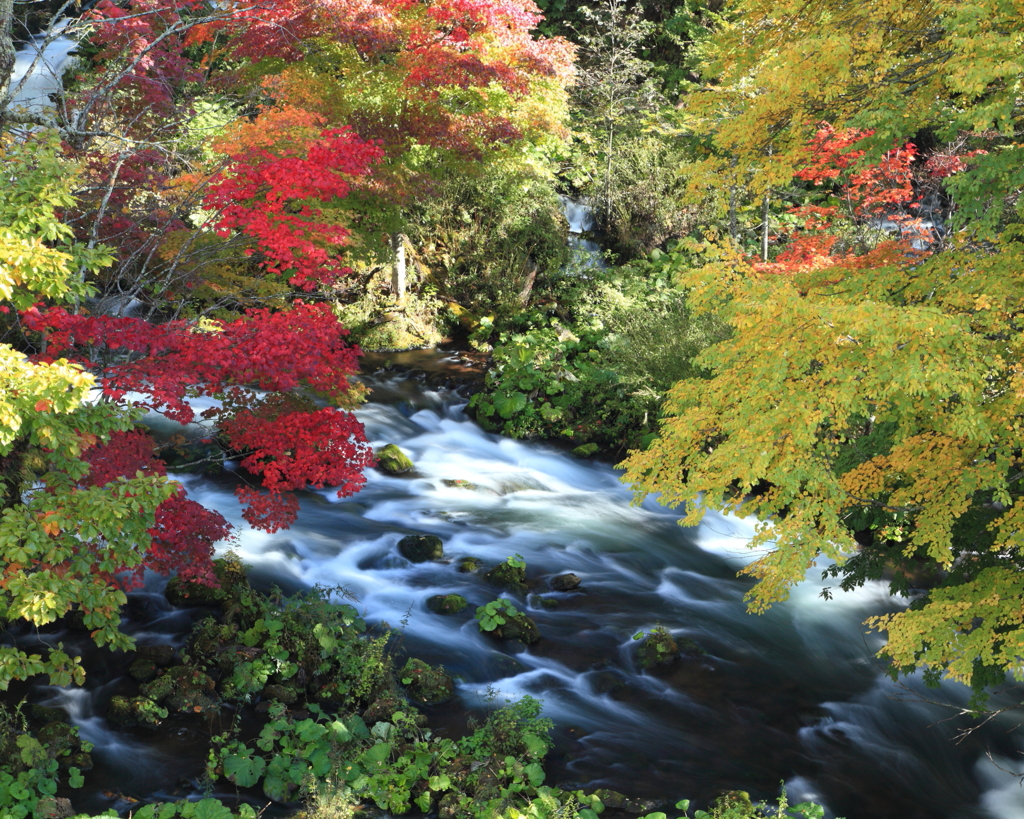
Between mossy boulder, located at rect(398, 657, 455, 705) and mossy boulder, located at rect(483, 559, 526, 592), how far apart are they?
164cm

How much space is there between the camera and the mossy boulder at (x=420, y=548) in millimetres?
8383

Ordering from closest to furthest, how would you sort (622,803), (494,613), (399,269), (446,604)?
(622,803)
(494,613)
(446,604)
(399,269)

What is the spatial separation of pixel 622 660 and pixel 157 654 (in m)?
3.93

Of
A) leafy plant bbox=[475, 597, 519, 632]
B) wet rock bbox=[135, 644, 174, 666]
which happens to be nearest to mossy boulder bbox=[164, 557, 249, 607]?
wet rock bbox=[135, 644, 174, 666]

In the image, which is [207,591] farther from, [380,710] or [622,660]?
[622,660]

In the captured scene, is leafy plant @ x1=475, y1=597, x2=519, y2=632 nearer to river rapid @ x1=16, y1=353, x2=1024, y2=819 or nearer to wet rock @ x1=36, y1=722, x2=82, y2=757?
river rapid @ x1=16, y1=353, x2=1024, y2=819

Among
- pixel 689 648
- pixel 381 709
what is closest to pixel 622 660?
pixel 689 648

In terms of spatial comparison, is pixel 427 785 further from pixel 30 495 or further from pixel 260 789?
pixel 30 495

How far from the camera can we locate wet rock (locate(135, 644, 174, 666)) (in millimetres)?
6199

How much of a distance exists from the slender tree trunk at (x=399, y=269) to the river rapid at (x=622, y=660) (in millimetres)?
4878

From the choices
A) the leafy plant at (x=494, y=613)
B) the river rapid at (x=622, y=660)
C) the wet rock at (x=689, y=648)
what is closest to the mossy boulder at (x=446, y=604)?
the river rapid at (x=622, y=660)

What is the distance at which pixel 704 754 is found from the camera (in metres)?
6.02

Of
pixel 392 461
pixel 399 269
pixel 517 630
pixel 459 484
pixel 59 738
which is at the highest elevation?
pixel 399 269

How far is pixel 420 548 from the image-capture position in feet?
27.6
